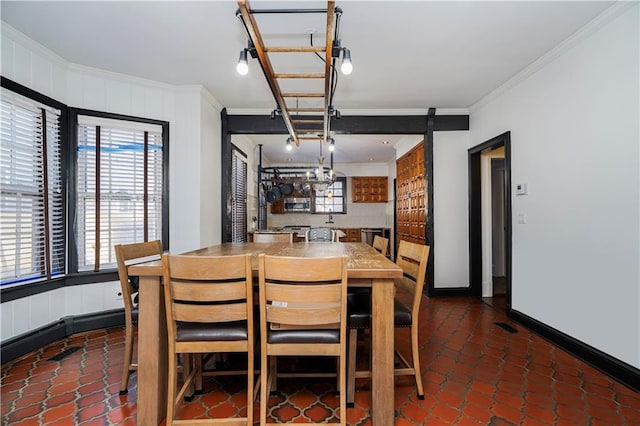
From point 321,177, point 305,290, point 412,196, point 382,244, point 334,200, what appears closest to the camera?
point 305,290

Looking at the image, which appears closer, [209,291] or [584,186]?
[209,291]

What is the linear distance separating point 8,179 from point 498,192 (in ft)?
20.2

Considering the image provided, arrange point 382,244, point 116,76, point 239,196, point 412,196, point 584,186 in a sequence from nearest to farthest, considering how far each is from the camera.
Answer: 1. point 584,186
2. point 382,244
3. point 116,76
4. point 412,196
5. point 239,196

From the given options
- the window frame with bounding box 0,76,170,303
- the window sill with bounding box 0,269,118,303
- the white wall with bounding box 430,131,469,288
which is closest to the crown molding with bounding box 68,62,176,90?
the window frame with bounding box 0,76,170,303

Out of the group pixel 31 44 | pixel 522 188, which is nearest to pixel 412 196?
pixel 522 188

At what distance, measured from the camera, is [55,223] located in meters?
2.89

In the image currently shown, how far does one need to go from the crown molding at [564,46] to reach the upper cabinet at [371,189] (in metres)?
4.61

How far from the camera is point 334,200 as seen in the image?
344 inches

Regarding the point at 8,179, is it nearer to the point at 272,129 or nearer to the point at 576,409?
the point at 272,129

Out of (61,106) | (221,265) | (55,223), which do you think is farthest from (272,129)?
(221,265)

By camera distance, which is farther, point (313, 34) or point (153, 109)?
point (153, 109)

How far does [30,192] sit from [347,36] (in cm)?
295

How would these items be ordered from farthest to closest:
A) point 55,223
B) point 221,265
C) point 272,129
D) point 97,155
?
point 272,129
point 97,155
point 55,223
point 221,265

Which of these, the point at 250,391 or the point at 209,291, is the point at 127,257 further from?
the point at 250,391
